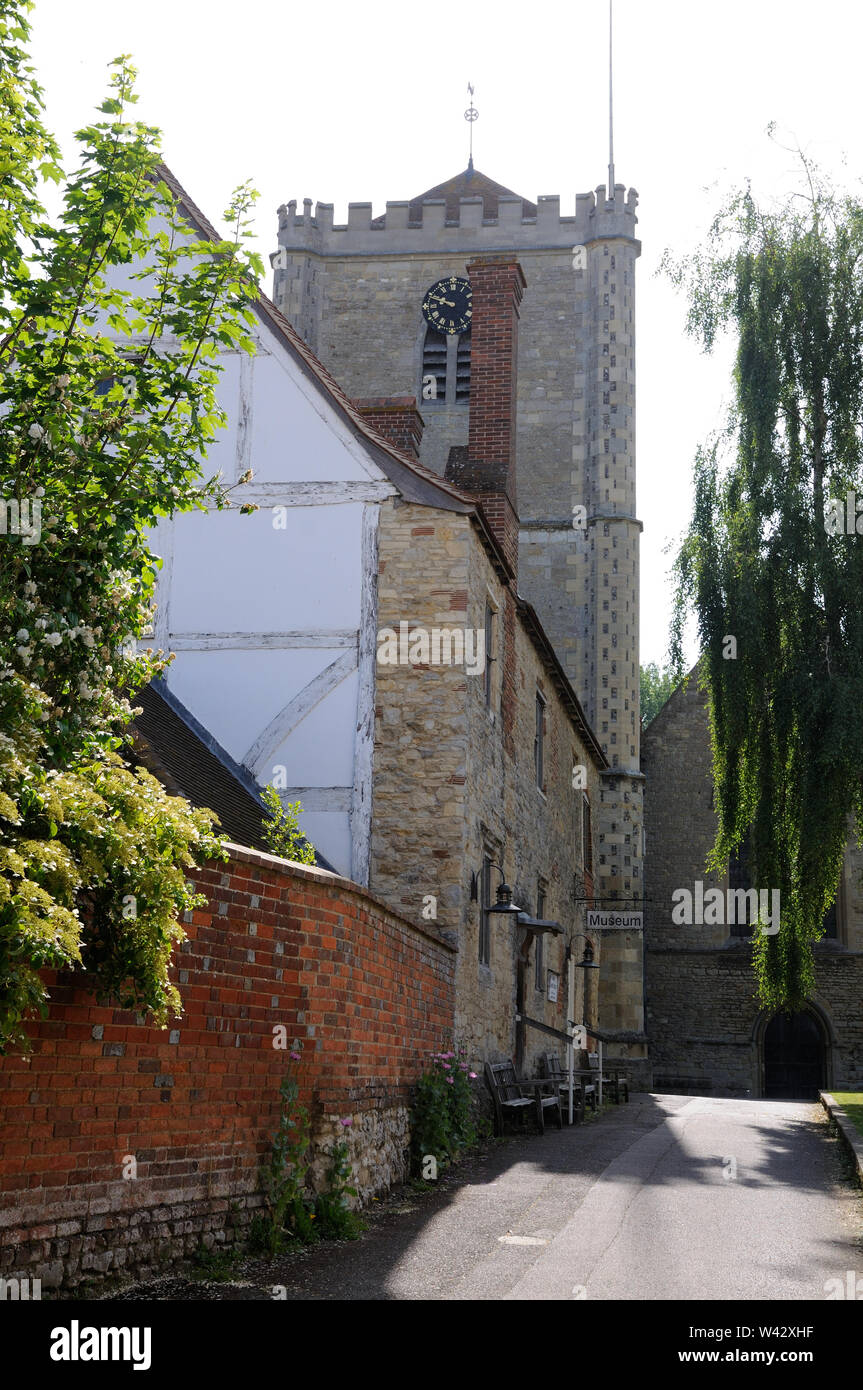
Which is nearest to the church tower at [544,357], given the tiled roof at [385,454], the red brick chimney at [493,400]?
the red brick chimney at [493,400]

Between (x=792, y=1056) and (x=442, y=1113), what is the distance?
1980 centimetres

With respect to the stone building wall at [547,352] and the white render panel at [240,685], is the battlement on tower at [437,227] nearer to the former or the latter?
the stone building wall at [547,352]

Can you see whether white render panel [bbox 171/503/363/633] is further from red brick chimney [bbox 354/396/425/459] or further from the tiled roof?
red brick chimney [bbox 354/396/425/459]

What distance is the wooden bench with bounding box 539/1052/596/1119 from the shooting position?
16.2 metres

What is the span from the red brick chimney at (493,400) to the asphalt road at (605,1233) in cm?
716

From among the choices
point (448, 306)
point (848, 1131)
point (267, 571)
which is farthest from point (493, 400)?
point (448, 306)

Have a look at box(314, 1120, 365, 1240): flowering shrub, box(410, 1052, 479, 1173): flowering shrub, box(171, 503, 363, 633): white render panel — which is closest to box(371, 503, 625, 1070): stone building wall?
box(171, 503, 363, 633): white render panel

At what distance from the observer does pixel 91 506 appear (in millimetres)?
5770

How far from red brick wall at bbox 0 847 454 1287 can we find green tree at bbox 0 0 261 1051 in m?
0.45

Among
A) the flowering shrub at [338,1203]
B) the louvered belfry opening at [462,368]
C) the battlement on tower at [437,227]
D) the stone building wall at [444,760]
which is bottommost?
the flowering shrub at [338,1203]

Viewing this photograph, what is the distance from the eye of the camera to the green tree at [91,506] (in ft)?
18.1

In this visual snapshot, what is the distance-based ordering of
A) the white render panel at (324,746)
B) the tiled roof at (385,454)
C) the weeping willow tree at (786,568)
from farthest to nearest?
the weeping willow tree at (786,568) < the tiled roof at (385,454) < the white render panel at (324,746)
